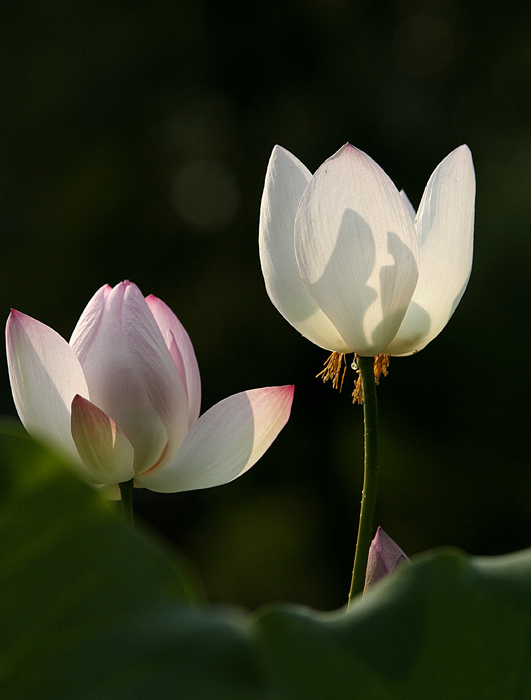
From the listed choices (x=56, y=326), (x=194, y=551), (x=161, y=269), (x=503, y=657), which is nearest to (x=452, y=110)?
(x=161, y=269)

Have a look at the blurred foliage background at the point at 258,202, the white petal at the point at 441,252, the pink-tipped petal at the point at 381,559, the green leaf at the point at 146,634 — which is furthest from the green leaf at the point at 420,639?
the blurred foliage background at the point at 258,202

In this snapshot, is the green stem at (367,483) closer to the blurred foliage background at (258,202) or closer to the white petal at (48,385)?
the white petal at (48,385)

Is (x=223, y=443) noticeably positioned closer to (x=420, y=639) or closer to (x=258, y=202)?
(x=420, y=639)

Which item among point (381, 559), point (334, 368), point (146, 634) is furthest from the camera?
point (334, 368)

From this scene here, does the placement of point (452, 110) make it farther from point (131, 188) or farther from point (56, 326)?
point (56, 326)

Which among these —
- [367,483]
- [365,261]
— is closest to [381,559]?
[367,483]
